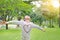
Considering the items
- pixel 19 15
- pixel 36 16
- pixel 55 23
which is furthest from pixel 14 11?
pixel 55 23

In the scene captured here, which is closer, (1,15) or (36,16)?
(1,15)

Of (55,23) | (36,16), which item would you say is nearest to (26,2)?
(36,16)

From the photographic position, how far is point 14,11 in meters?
17.1

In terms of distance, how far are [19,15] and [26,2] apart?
1.34 m

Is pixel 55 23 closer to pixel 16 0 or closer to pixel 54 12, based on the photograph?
pixel 54 12

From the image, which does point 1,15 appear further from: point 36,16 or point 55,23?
point 55,23

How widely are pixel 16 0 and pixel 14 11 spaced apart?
0.89 meters

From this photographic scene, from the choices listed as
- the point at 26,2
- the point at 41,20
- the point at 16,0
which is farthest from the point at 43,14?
the point at 16,0

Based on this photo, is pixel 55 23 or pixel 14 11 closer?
pixel 14 11

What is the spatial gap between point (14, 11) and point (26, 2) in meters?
1.32

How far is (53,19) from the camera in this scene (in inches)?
695

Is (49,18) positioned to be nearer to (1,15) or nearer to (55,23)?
(55,23)

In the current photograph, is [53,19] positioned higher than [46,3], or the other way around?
[46,3]

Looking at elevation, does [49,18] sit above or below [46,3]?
below
